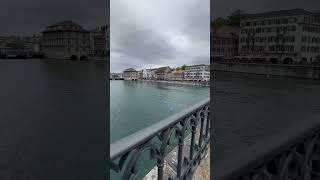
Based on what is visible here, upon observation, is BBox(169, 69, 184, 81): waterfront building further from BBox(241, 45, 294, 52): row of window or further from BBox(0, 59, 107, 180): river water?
BBox(0, 59, 107, 180): river water

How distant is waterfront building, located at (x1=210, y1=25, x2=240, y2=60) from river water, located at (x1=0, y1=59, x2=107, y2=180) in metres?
0.55

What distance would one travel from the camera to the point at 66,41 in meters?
1.03

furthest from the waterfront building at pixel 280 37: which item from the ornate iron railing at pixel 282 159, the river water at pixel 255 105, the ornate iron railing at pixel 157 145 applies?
the ornate iron railing at pixel 282 159

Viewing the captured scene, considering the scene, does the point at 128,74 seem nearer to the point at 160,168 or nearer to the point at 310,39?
the point at 310,39

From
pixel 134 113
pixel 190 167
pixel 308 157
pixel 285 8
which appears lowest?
pixel 134 113

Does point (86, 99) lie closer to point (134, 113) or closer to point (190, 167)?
point (190, 167)

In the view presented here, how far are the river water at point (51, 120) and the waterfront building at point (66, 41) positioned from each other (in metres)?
0.03

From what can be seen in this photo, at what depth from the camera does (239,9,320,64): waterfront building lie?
5.03 feet

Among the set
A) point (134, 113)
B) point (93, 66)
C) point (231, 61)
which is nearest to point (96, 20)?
point (93, 66)

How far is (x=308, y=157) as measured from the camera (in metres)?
0.95

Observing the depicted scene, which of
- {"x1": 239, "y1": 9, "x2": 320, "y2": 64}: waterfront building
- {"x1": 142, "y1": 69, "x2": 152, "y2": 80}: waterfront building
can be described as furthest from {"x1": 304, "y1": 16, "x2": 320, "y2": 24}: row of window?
{"x1": 142, "y1": 69, "x2": 152, "y2": 80}: waterfront building

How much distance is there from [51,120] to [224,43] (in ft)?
2.83

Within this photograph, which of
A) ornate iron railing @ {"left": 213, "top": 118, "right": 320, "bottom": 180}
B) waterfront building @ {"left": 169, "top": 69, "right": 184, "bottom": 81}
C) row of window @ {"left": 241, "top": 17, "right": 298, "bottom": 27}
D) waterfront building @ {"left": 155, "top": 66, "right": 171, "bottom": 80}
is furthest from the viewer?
waterfront building @ {"left": 169, "top": 69, "right": 184, "bottom": 81}

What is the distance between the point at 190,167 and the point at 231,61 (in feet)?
2.00
